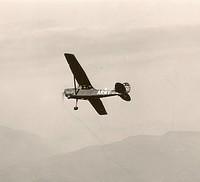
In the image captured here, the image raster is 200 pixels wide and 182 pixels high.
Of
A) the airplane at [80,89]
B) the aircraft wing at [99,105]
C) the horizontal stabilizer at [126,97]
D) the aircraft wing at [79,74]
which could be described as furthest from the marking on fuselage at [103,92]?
the aircraft wing at [99,105]

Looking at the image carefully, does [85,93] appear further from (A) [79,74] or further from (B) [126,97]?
(B) [126,97]

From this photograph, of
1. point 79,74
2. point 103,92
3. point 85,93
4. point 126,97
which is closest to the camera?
point 126,97

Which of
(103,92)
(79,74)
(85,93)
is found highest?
(79,74)

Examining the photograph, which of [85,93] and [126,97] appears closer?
[126,97]

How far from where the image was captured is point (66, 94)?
5469 centimetres

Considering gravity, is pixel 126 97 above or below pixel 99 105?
above

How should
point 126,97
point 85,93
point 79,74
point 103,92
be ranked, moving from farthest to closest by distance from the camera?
point 79,74
point 85,93
point 103,92
point 126,97

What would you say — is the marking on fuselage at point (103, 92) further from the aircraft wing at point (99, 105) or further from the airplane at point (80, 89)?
the aircraft wing at point (99, 105)

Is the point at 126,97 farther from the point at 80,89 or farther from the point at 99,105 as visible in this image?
the point at 99,105

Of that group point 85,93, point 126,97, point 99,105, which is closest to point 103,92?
point 85,93
